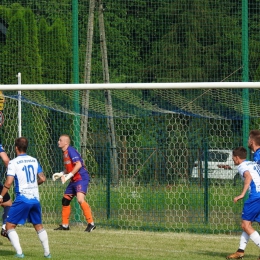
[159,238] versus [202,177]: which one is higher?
[202,177]

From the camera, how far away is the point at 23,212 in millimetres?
9656

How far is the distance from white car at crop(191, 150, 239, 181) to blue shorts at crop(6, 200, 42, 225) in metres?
5.06

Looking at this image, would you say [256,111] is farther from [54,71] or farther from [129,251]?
[54,71]

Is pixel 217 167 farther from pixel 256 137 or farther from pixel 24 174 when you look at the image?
pixel 24 174

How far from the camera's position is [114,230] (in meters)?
14.0

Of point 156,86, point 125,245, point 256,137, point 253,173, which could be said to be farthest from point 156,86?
point 125,245

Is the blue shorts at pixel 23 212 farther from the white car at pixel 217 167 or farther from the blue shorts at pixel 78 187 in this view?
the white car at pixel 217 167

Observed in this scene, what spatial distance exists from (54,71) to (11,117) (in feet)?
9.88

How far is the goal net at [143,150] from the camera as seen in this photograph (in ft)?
46.7

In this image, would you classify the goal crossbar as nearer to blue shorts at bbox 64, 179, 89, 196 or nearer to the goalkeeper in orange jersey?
the goalkeeper in orange jersey

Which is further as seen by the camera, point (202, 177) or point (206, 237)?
point (202, 177)

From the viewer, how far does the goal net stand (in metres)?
14.2

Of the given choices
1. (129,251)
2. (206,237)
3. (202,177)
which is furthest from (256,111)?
(129,251)

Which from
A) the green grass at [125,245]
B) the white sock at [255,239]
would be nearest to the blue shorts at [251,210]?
the white sock at [255,239]
